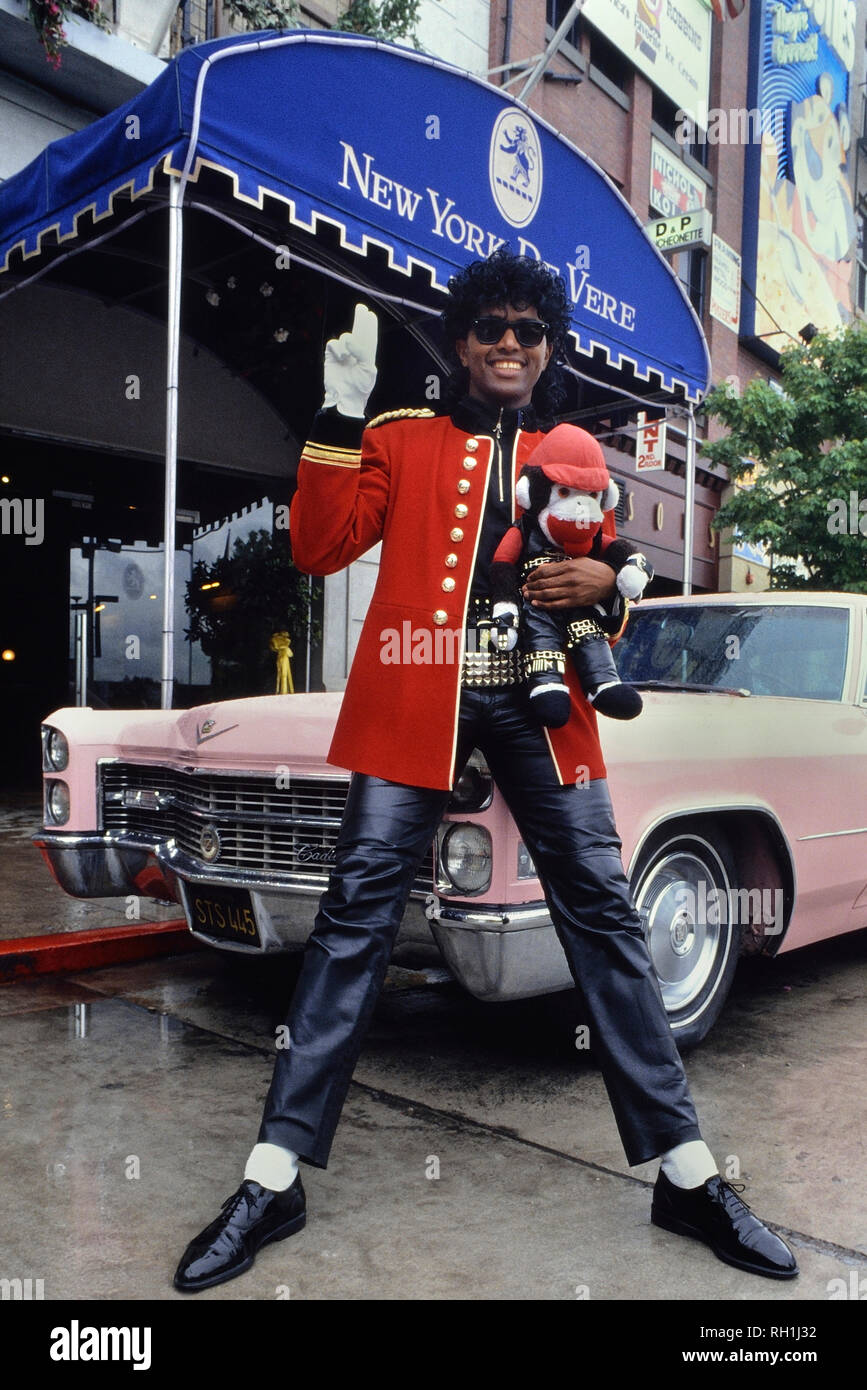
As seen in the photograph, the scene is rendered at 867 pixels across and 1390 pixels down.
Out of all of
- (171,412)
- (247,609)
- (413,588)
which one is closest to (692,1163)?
(413,588)

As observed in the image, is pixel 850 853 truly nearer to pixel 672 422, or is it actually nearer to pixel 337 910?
pixel 337 910

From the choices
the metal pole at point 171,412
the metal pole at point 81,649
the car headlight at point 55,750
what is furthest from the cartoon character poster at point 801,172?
the car headlight at point 55,750

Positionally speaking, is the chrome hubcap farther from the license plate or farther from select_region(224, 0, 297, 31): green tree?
select_region(224, 0, 297, 31): green tree

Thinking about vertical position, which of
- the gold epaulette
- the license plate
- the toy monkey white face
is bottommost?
the license plate

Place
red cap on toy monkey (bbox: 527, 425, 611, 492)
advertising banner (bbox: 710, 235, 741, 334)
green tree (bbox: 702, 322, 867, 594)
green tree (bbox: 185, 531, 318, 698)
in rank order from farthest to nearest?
1. advertising banner (bbox: 710, 235, 741, 334)
2. green tree (bbox: 702, 322, 867, 594)
3. green tree (bbox: 185, 531, 318, 698)
4. red cap on toy monkey (bbox: 527, 425, 611, 492)

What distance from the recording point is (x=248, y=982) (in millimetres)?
4273

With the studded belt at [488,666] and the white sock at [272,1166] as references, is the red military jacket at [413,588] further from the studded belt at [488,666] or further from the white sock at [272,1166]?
the white sock at [272,1166]

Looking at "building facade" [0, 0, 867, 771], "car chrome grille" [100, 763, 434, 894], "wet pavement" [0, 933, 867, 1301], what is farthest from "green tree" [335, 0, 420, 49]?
"wet pavement" [0, 933, 867, 1301]

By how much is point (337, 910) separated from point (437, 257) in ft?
16.3

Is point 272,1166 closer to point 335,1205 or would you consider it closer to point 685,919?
point 335,1205

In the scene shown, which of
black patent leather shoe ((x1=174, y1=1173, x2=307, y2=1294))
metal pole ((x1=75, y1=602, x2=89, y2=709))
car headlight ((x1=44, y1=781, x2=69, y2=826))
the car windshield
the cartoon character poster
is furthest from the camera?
the cartoon character poster

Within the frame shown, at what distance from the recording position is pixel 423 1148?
272 centimetres

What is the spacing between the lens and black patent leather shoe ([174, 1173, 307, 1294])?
2.02 meters

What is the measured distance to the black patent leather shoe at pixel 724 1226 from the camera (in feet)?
6.89
